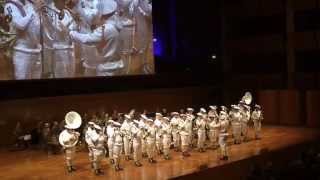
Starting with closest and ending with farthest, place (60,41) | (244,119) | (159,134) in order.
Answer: (159,134)
(244,119)
(60,41)

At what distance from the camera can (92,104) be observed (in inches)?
341

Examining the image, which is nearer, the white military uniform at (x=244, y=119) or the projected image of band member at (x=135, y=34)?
the white military uniform at (x=244, y=119)

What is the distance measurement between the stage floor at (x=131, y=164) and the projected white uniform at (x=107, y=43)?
2.46 metres

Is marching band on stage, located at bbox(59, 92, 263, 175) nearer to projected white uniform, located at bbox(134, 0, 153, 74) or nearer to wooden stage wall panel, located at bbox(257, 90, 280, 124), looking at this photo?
wooden stage wall panel, located at bbox(257, 90, 280, 124)

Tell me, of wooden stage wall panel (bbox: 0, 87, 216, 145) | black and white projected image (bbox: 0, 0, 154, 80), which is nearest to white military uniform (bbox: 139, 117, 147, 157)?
wooden stage wall panel (bbox: 0, 87, 216, 145)

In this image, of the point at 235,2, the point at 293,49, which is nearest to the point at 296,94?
the point at 293,49

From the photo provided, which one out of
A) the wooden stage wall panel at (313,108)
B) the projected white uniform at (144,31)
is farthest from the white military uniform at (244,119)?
the projected white uniform at (144,31)

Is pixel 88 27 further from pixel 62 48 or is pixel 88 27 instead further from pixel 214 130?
pixel 214 130

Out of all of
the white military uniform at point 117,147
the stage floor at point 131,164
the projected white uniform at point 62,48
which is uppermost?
the projected white uniform at point 62,48

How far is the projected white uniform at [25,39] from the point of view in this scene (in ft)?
26.0

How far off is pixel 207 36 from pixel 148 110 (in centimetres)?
255

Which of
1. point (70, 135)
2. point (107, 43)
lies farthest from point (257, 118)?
point (107, 43)

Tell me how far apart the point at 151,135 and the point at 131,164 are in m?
0.39

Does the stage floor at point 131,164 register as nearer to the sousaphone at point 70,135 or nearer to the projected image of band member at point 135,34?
the sousaphone at point 70,135
